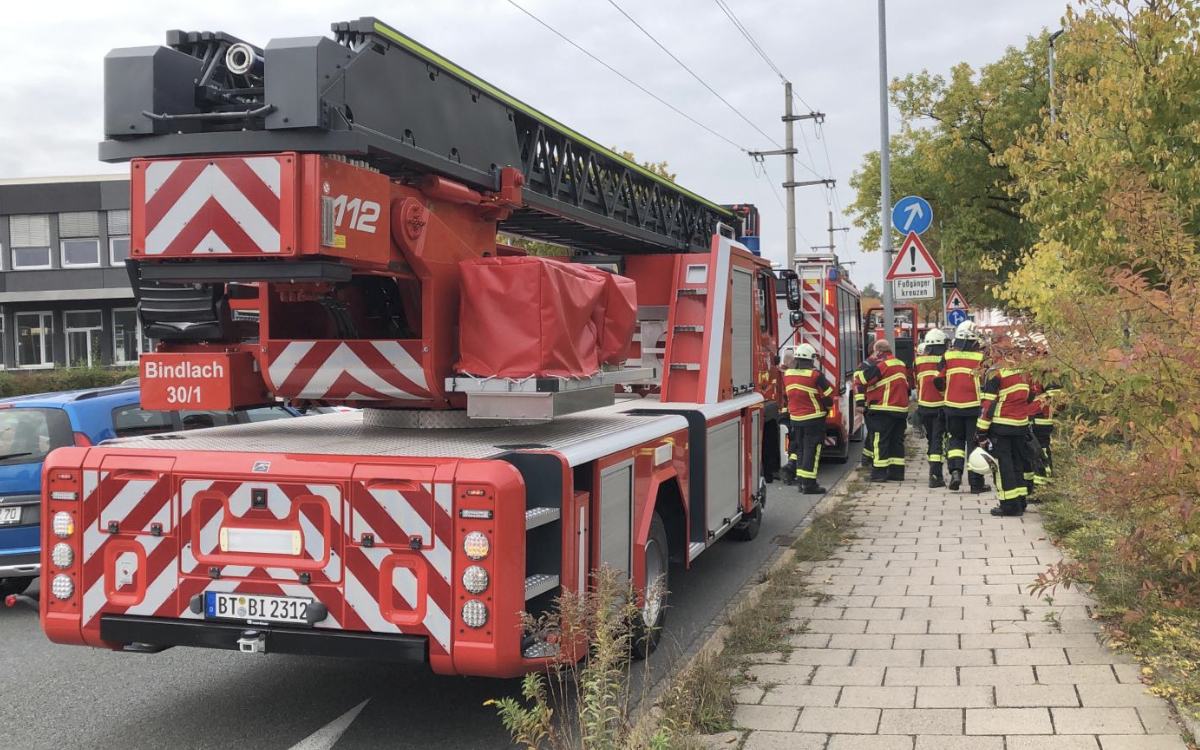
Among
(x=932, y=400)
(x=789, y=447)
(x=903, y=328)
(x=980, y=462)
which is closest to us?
(x=980, y=462)

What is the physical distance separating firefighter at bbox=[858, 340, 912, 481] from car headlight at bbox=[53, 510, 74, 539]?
31.2 ft

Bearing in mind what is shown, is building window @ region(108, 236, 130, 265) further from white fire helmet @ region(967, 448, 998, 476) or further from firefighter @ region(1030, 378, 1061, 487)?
firefighter @ region(1030, 378, 1061, 487)

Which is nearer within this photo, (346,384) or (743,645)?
(346,384)

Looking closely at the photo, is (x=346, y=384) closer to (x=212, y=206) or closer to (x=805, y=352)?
(x=212, y=206)

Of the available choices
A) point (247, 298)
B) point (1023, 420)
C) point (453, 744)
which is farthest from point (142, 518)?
point (1023, 420)

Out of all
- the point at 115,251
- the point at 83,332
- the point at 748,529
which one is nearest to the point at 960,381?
the point at 748,529

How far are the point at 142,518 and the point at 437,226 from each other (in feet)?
6.21

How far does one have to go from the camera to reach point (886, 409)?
12.5 metres

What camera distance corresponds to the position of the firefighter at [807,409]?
12.1 meters

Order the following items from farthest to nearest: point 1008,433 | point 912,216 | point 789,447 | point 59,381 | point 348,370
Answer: point 59,381 → point 789,447 → point 912,216 → point 1008,433 → point 348,370

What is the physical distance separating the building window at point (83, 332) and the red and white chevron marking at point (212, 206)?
39.4 metres

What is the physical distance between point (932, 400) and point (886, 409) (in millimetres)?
529

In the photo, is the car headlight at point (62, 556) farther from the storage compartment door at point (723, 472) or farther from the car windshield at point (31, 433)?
the storage compartment door at point (723, 472)

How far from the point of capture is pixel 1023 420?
10.0 metres
